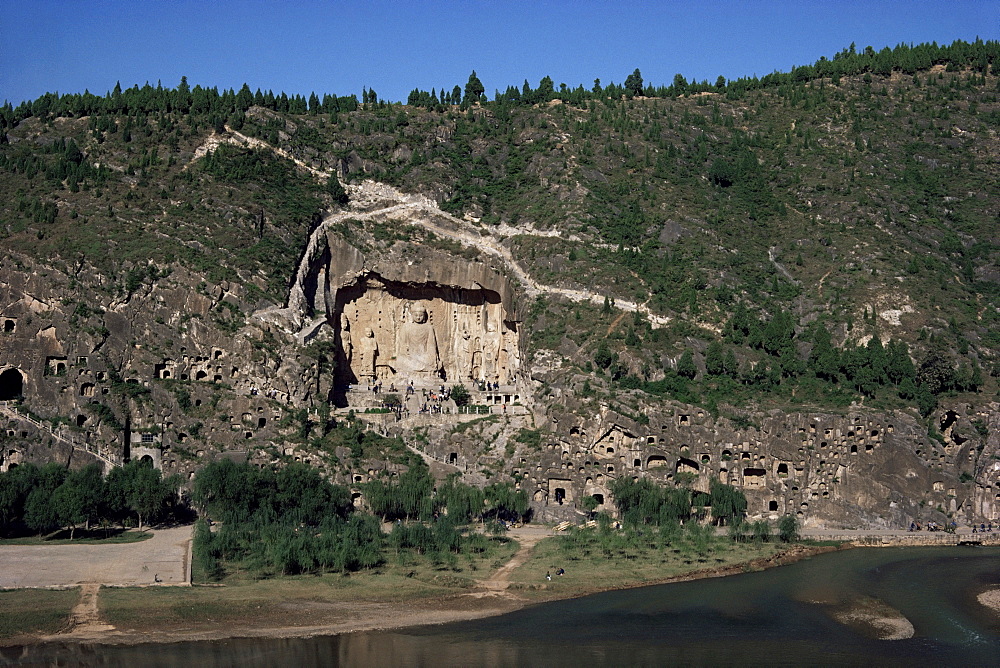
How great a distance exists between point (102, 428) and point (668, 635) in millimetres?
44840

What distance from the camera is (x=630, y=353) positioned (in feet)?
330

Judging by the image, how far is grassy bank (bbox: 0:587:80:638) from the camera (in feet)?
225

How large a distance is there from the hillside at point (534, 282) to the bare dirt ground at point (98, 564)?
35.4 ft

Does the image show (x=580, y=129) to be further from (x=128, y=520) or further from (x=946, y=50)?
(x=128, y=520)

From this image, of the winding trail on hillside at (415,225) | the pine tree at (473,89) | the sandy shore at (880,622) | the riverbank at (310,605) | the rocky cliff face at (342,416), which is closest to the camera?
the riverbank at (310,605)

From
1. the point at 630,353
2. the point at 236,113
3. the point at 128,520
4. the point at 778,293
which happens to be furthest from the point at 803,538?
the point at 236,113

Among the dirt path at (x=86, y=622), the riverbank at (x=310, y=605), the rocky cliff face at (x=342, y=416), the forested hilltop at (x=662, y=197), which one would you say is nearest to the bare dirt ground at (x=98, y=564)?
the riverbank at (x=310, y=605)

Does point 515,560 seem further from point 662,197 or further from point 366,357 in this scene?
point 662,197

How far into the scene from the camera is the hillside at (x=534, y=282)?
3767 inches

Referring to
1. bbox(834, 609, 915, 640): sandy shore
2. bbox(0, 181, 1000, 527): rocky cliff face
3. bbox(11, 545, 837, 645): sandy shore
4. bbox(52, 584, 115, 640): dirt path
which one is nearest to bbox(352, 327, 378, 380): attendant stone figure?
bbox(0, 181, 1000, 527): rocky cliff face

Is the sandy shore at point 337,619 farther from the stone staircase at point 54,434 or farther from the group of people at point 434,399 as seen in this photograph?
the group of people at point 434,399

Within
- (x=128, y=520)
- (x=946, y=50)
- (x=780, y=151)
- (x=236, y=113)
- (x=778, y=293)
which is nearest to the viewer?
(x=128, y=520)

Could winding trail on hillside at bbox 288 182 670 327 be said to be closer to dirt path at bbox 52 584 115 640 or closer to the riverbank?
the riverbank

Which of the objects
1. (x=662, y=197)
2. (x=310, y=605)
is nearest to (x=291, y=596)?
(x=310, y=605)
